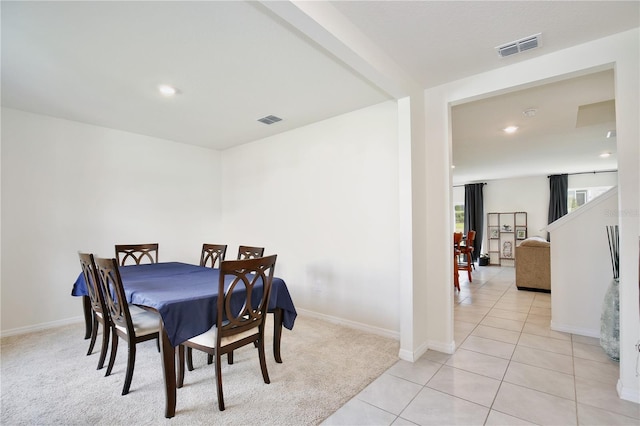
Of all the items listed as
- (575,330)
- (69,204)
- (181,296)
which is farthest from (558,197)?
(69,204)

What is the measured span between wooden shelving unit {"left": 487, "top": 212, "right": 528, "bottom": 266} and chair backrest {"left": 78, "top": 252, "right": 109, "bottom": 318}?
9.39 metres

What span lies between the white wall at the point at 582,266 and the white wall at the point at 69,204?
16.3 ft

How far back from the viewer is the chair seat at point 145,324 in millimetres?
2254

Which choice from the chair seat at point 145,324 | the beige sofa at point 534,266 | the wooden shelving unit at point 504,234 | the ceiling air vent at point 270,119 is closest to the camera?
the chair seat at point 145,324

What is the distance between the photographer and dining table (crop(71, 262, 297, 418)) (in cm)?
188

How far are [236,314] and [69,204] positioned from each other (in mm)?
3076

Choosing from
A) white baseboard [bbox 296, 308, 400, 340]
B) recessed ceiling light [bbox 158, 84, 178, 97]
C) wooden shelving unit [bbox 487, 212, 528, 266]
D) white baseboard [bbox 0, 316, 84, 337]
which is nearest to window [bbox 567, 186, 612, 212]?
wooden shelving unit [bbox 487, 212, 528, 266]

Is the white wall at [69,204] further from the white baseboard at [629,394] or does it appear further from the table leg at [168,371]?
the white baseboard at [629,394]

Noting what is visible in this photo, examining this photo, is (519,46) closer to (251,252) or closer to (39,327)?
(251,252)

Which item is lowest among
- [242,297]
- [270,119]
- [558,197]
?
[242,297]

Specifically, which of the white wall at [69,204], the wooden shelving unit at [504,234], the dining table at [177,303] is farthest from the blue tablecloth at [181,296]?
the wooden shelving unit at [504,234]

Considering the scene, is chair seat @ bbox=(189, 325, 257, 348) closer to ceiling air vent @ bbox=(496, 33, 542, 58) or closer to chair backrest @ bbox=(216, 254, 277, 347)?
chair backrest @ bbox=(216, 254, 277, 347)

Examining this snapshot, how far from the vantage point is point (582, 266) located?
3.35 meters

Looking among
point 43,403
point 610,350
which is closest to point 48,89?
point 43,403
